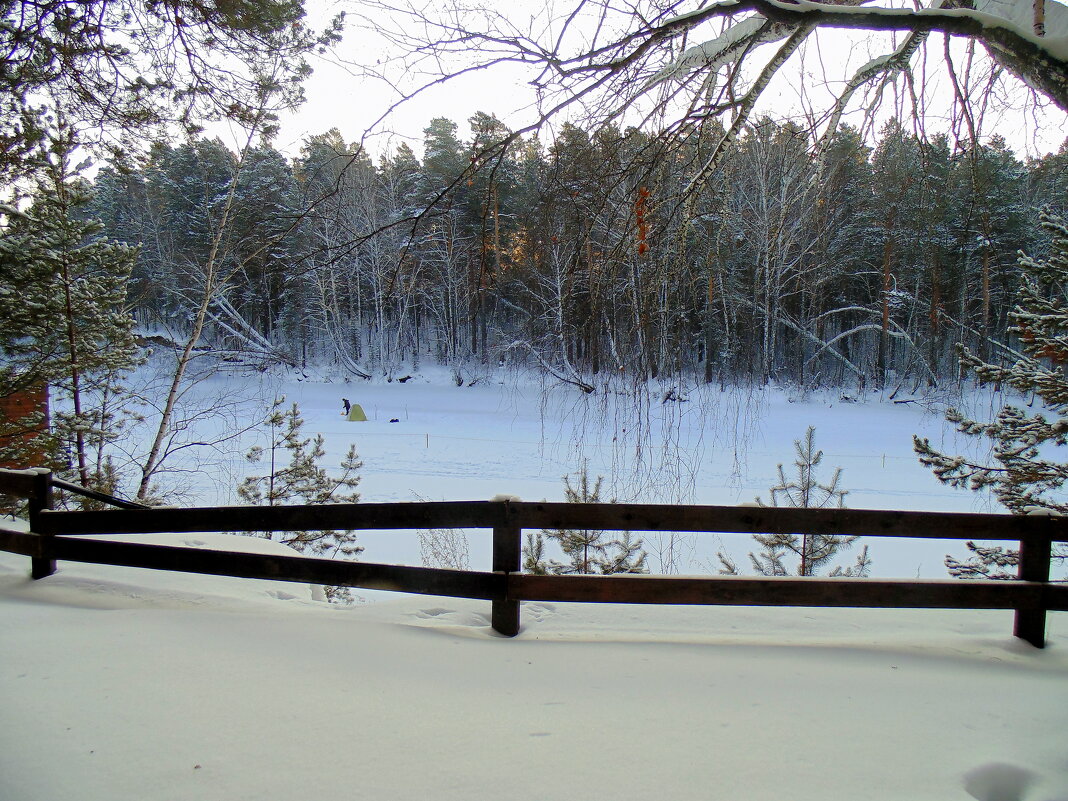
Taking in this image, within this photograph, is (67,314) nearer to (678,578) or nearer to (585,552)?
(585,552)

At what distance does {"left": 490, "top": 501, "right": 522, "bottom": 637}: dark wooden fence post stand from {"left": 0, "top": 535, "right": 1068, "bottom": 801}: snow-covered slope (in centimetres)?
12

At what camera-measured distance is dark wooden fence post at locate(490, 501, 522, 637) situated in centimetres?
339

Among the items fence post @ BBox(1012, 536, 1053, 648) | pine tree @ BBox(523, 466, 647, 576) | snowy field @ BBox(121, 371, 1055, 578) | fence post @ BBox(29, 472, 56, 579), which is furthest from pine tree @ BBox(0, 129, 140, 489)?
fence post @ BBox(1012, 536, 1053, 648)

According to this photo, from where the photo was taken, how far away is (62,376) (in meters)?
11.0

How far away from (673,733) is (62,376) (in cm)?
1282

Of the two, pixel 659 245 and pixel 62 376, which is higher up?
pixel 659 245

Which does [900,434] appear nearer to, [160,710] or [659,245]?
[659,245]

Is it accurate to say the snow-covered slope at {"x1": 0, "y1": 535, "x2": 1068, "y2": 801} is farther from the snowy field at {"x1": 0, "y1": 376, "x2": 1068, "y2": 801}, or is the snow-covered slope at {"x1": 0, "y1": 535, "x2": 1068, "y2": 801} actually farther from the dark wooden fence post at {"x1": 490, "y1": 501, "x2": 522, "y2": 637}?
the dark wooden fence post at {"x1": 490, "y1": 501, "x2": 522, "y2": 637}

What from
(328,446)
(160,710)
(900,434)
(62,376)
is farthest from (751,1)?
(900,434)

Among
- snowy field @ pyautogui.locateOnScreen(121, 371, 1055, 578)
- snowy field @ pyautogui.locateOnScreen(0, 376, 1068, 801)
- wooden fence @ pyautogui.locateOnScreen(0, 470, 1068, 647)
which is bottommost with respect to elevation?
snowy field @ pyautogui.locateOnScreen(121, 371, 1055, 578)

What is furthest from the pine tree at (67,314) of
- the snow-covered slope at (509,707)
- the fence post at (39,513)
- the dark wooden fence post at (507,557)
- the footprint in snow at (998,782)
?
the footprint in snow at (998,782)

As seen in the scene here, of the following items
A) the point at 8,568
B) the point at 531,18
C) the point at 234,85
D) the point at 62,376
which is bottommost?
the point at 8,568

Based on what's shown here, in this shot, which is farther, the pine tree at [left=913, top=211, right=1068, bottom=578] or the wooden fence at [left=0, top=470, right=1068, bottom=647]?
the pine tree at [left=913, top=211, right=1068, bottom=578]

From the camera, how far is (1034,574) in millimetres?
3447
